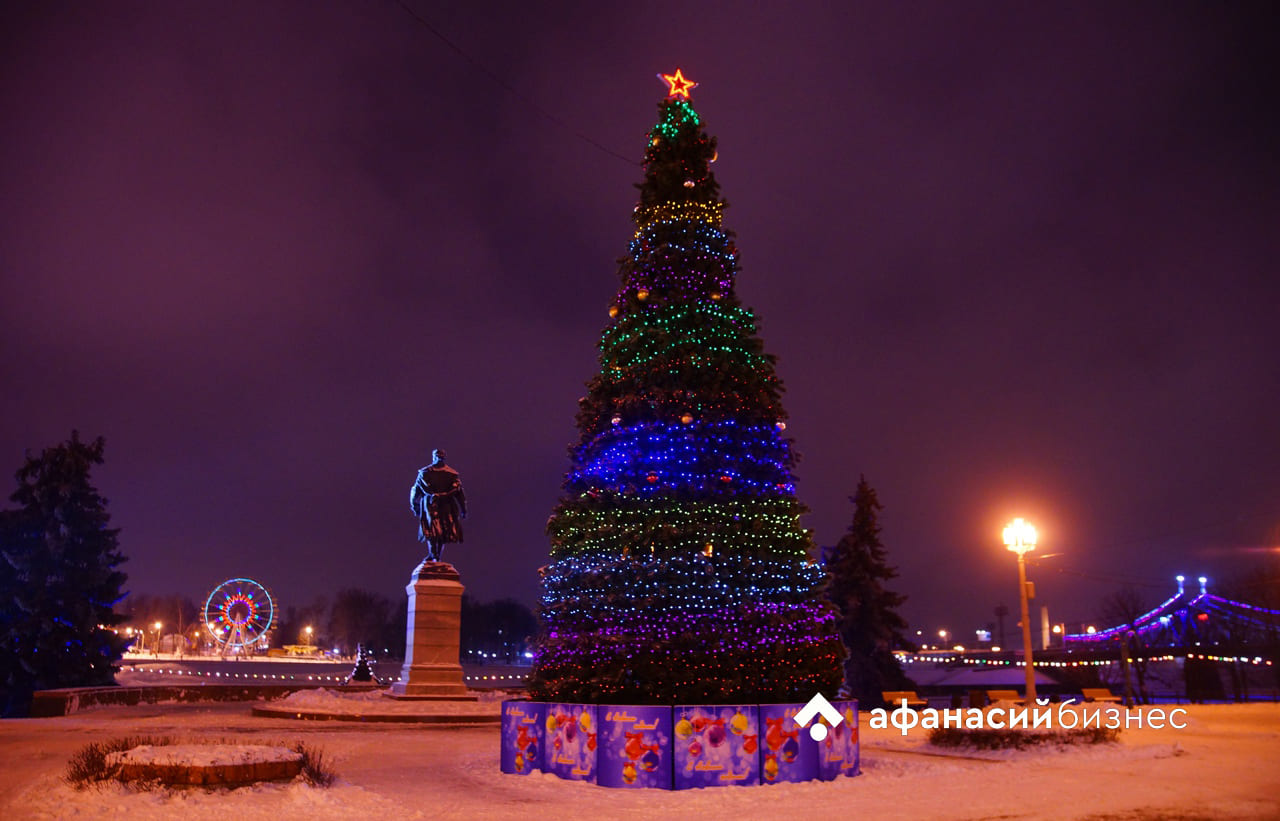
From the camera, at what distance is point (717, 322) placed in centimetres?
1344

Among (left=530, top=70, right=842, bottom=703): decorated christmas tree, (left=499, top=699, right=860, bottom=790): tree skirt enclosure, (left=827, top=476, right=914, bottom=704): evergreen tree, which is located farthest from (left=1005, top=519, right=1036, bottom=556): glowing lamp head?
(left=827, top=476, right=914, bottom=704): evergreen tree

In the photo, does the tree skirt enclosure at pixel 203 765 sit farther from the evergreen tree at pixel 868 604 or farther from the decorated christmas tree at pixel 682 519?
the evergreen tree at pixel 868 604

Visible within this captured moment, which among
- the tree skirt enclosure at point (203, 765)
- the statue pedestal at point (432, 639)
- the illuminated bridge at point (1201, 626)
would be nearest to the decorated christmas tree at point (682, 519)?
the tree skirt enclosure at point (203, 765)

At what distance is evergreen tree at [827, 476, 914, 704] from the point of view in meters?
38.4

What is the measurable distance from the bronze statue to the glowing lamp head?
49.1 ft

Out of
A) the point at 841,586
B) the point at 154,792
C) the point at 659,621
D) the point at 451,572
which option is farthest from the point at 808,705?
the point at 841,586

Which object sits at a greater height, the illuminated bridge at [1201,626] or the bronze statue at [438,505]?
the bronze statue at [438,505]

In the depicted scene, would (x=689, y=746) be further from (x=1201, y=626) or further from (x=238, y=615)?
(x=1201, y=626)

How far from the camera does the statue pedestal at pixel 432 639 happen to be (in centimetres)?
2447

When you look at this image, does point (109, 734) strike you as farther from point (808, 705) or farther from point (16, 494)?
point (16, 494)

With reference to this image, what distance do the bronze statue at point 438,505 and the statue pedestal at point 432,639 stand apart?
975mm

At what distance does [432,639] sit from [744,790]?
16.0m

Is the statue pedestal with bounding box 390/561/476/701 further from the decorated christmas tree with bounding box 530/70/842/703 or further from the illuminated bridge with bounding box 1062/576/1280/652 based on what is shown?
the illuminated bridge with bounding box 1062/576/1280/652

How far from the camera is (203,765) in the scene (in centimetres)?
865
